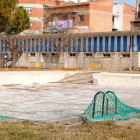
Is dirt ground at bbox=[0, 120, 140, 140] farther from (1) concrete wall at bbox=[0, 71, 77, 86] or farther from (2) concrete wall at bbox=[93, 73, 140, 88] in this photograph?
(1) concrete wall at bbox=[0, 71, 77, 86]

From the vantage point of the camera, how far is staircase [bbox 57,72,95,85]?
27.5 meters

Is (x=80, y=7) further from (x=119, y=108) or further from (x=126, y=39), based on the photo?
(x=119, y=108)

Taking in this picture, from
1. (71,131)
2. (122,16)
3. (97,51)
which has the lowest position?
(71,131)

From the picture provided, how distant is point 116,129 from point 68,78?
20.7 metres

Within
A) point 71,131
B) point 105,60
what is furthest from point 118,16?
point 71,131

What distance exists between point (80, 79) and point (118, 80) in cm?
461

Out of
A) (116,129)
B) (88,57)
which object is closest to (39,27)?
(88,57)

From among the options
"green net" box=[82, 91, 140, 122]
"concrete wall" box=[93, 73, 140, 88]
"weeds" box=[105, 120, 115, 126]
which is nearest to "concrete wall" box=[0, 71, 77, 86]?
"concrete wall" box=[93, 73, 140, 88]

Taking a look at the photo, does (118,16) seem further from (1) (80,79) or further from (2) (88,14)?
(1) (80,79)

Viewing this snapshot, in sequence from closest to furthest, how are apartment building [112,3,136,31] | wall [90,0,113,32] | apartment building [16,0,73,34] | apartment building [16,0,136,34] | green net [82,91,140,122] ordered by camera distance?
1. green net [82,91,140,122]
2. apartment building [16,0,136,34]
3. wall [90,0,113,32]
4. apartment building [16,0,73,34]
5. apartment building [112,3,136,31]

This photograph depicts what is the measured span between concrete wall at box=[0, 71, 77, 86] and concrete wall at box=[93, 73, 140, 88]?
4.33 metres

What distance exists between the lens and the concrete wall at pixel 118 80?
78.2ft

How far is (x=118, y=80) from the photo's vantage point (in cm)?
2458

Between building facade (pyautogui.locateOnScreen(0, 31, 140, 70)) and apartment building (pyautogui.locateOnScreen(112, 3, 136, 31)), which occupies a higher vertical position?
apartment building (pyautogui.locateOnScreen(112, 3, 136, 31))
